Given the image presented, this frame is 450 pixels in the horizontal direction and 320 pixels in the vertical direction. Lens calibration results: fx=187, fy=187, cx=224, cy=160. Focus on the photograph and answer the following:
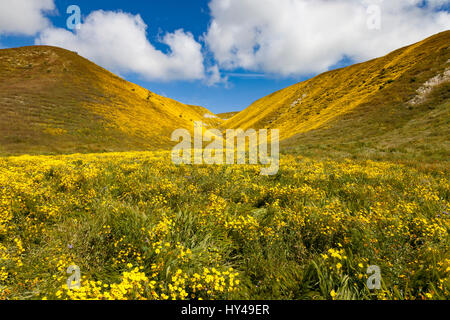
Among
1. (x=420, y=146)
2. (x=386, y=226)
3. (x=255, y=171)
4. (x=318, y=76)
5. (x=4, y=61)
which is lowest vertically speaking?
(x=386, y=226)

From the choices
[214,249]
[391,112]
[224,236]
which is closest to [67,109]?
[224,236]

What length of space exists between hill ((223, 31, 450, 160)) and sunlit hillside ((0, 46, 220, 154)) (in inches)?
1291

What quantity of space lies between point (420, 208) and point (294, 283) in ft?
13.0

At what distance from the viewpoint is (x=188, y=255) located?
9.14 feet

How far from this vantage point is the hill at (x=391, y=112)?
1683 cm

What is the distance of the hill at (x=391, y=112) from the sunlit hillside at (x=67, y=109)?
3279cm

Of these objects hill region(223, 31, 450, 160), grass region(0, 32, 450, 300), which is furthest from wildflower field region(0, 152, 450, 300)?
hill region(223, 31, 450, 160)

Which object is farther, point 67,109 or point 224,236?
point 67,109

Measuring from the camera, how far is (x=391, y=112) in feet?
93.1

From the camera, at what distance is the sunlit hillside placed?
28781mm

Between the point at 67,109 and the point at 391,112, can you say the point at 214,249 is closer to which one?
the point at 391,112

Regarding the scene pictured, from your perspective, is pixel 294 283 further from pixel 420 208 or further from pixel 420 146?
pixel 420 146

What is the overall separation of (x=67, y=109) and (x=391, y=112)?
58749mm

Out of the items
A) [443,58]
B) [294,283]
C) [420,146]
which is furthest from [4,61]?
[443,58]
